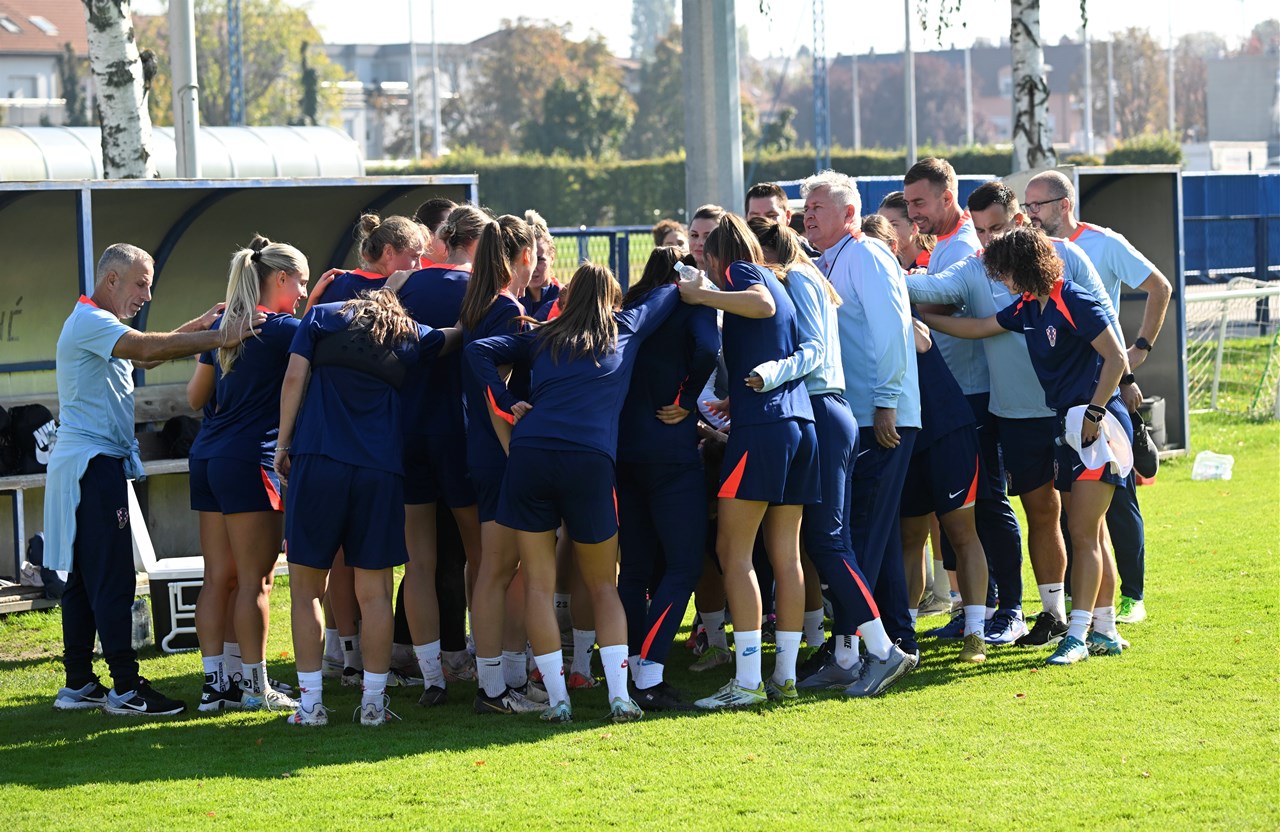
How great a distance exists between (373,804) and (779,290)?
8.51ft

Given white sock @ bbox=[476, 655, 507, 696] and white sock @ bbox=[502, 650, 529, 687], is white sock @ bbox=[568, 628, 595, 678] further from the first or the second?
white sock @ bbox=[476, 655, 507, 696]

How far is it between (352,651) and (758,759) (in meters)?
2.45

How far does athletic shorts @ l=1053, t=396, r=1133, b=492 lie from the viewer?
654 centimetres

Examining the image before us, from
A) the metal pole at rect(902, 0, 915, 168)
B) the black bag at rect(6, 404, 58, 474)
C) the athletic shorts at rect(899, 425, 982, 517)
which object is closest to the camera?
the athletic shorts at rect(899, 425, 982, 517)

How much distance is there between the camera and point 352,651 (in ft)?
23.1

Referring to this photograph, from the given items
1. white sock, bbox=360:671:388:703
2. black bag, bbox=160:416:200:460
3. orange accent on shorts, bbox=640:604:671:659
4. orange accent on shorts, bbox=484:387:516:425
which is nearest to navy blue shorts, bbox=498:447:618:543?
orange accent on shorts, bbox=484:387:516:425

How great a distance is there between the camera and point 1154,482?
1162 centimetres

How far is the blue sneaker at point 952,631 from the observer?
742 cm

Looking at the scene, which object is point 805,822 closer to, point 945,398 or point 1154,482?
point 945,398

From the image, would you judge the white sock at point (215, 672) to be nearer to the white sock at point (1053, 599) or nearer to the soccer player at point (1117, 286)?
the white sock at point (1053, 599)

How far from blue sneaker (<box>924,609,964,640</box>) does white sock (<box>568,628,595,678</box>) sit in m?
1.85

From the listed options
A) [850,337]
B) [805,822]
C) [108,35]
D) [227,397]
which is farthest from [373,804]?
[108,35]

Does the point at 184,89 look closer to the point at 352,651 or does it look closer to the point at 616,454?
the point at 352,651

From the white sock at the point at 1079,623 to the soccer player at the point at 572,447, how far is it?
2.07 metres
